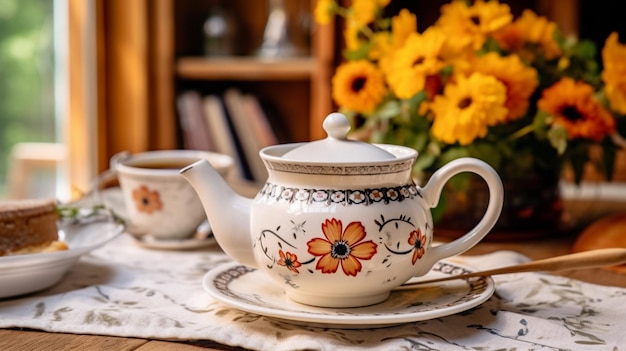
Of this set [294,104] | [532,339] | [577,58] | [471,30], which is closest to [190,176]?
[532,339]

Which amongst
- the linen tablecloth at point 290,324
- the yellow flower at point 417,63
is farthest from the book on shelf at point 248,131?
the linen tablecloth at point 290,324

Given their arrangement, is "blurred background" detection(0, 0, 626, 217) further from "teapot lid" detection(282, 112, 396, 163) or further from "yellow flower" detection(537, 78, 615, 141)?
"teapot lid" detection(282, 112, 396, 163)

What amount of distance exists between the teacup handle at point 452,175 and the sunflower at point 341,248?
8 cm

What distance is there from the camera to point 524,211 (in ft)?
3.60

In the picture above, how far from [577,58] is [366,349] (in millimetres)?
692

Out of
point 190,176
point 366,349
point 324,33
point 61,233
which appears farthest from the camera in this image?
point 324,33

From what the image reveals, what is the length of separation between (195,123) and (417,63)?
1117mm

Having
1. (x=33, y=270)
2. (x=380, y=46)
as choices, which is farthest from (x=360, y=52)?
(x=33, y=270)

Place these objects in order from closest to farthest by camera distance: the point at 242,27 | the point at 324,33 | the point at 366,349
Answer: the point at 366,349 → the point at 324,33 → the point at 242,27

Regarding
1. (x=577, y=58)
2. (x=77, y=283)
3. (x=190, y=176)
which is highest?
(x=577, y=58)

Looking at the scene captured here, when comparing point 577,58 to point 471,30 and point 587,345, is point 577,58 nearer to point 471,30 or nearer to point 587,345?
point 471,30

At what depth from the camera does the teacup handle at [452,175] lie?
0.70m

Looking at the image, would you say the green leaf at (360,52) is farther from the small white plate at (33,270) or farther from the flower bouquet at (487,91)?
the small white plate at (33,270)

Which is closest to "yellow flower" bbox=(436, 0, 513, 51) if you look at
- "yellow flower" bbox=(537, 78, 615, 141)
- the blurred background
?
"yellow flower" bbox=(537, 78, 615, 141)
